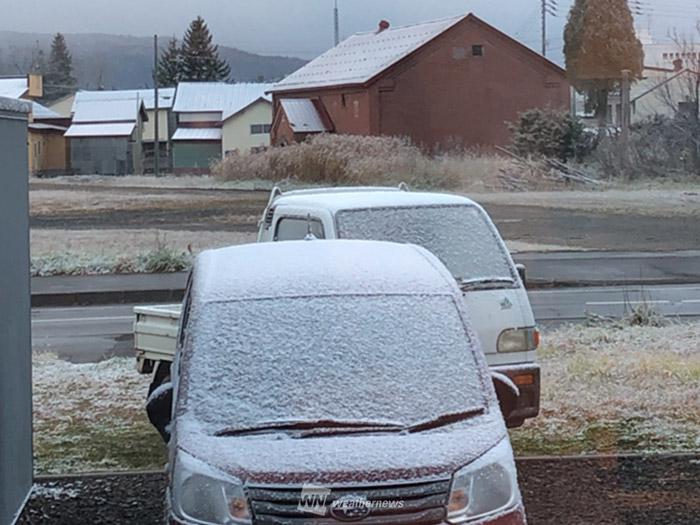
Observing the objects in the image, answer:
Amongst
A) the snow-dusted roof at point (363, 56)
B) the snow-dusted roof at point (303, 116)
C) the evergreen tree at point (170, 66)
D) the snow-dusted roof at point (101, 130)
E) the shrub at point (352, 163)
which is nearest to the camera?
the shrub at point (352, 163)

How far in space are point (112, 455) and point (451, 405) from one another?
3876 millimetres

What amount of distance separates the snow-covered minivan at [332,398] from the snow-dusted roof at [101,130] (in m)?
20.2

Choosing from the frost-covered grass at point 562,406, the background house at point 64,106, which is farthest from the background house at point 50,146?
the frost-covered grass at point 562,406

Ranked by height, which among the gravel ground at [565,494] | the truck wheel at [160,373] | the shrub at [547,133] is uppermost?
the shrub at [547,133]

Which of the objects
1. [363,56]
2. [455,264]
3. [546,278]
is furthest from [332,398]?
[363,56]

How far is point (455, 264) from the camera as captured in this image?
8.05 meters

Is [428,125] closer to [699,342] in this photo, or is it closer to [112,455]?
[699,342]

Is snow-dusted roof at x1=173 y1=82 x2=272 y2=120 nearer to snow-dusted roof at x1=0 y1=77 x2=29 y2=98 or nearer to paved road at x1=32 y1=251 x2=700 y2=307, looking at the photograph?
paved road at x1=32 y1=251 x2=700 y2=307

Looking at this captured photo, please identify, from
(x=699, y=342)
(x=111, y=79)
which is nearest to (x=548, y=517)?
(x=699, y=342)

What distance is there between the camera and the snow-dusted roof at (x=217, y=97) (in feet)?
78.1

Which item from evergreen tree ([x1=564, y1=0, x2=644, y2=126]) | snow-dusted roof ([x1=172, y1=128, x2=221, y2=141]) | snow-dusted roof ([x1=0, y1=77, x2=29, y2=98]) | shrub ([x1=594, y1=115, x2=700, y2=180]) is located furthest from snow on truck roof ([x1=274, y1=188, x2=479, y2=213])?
shrub ([x1=594, y1=115, x2=700, y2=180])

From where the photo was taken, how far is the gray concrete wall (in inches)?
235

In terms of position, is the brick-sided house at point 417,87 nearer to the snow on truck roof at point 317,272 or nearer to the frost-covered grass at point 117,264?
the frost-covered grass at point 117,264

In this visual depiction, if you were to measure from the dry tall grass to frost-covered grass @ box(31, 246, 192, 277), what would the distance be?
425cm
